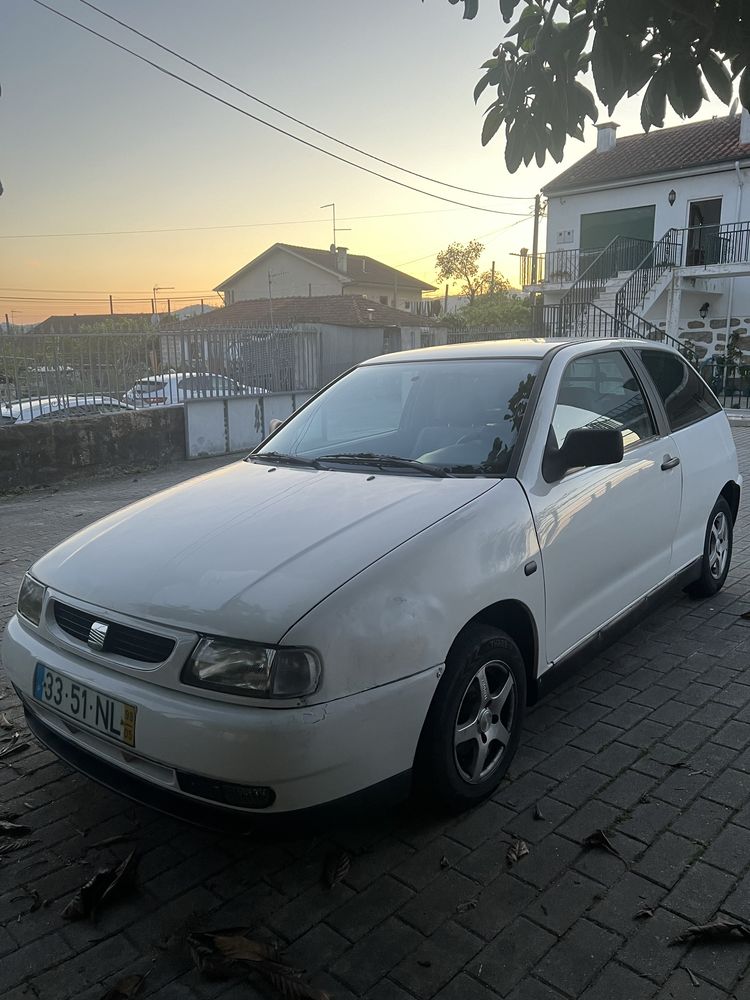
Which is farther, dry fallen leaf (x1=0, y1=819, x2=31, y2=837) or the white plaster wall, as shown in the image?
the white plaster wall

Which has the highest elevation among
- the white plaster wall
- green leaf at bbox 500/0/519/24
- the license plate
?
the white plaster wall

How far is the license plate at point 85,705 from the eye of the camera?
2385 millimetres

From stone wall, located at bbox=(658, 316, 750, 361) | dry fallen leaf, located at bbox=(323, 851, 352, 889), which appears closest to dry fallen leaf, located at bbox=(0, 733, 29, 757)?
dry fallen leaf, located at bbox=(323, 851, 352, 889)

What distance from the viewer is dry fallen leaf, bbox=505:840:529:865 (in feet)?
8.59

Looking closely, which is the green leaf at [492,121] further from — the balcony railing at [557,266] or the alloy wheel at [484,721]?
the balcony railing at [557,266]

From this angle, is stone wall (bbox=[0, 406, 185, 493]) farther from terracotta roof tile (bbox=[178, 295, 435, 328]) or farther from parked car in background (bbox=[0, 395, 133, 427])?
terracotta roof tile (bbox=[178, 295, 435, 328])

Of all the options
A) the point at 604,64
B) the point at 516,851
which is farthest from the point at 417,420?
the point at 516,851

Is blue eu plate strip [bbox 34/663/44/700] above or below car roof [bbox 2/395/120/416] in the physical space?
below

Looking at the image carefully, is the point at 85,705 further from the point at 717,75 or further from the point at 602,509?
the point at 717,75

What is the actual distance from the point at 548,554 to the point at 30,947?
2.22m

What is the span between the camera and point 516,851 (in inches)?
105

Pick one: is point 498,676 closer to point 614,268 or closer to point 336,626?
point 336,626

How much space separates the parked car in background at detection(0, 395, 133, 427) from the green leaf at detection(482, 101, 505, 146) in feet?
28.4

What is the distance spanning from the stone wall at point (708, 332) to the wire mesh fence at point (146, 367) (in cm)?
1510
